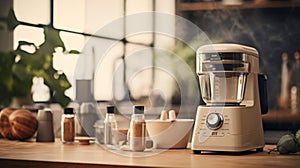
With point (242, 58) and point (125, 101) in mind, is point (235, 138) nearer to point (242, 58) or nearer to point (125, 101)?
point (242, 58)

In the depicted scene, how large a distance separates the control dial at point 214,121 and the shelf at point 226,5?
64 centimetres

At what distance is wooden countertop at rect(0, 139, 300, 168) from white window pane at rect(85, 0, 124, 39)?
69 centimetres

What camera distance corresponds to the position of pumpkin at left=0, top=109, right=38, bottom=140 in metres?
2.35

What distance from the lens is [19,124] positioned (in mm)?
2361

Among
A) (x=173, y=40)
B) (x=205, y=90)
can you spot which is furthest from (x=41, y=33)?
(x=205, y=90)

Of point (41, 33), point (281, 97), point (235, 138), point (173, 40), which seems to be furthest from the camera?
point (41, 33)

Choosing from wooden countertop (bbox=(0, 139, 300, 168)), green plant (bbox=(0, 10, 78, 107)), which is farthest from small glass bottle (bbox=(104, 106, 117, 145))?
green plant (bbox=(0, 10, 78, 107))

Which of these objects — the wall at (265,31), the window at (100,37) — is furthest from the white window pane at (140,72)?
the wall at (265,31)

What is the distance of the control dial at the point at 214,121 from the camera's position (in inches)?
72.2

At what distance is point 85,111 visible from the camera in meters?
2.54

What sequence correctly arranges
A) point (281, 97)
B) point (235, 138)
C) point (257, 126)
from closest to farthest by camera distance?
1. point (235, 138)
2. point (257, 126)
3. point (281, 97)

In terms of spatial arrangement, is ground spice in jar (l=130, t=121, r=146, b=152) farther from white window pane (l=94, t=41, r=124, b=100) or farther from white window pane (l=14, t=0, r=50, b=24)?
white window pane (l=14, t=0, r=50, b=24)

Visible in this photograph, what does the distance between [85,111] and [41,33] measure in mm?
466

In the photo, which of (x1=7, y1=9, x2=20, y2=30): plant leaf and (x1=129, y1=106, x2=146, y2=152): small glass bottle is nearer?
(x1=129, y1=106, x2=146, y2=152): small glass bottle
